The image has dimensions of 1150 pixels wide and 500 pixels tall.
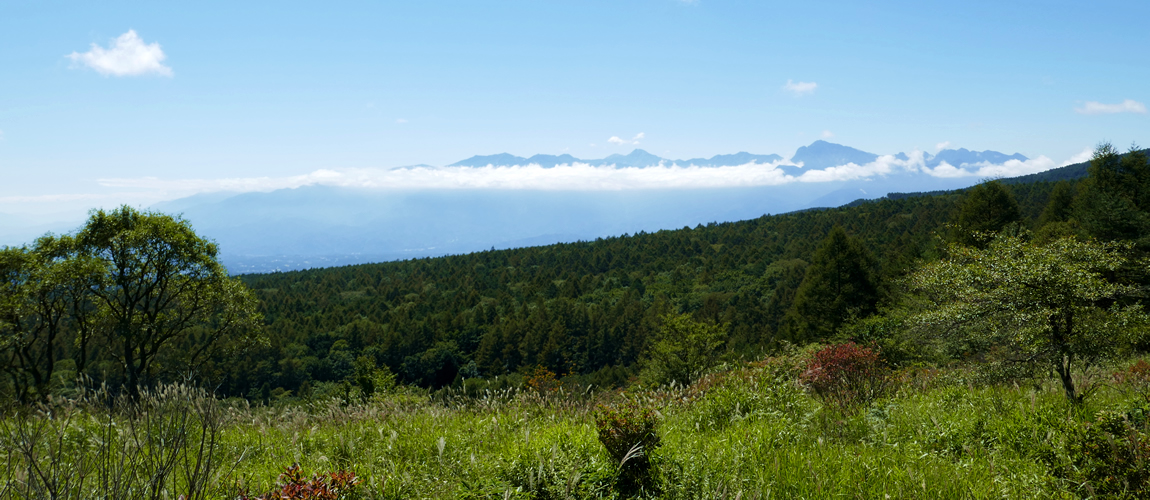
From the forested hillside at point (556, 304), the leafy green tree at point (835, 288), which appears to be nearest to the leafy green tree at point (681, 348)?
the leafy green tree at point (835, 288)

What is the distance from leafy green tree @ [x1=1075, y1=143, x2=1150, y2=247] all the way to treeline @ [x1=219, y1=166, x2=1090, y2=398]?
21.6 ft

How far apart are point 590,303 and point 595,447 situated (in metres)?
93.4

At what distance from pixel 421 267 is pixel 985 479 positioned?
131 meters

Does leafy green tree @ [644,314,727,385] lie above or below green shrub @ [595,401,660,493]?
below

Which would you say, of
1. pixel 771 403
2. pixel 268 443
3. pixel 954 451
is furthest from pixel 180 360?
pixel 954 451

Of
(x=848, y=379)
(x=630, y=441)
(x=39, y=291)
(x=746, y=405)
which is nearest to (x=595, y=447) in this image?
(x=630, y=441)

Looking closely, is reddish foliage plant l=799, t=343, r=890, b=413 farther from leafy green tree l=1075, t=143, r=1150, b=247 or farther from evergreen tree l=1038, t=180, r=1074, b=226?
evergreen tree l=1038, t=180, r=1074, b=226

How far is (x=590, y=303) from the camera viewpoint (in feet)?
321

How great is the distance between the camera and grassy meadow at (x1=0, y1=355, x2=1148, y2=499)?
343 cm

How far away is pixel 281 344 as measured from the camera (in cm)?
7544

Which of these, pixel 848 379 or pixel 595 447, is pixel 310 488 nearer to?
pixel 595 447

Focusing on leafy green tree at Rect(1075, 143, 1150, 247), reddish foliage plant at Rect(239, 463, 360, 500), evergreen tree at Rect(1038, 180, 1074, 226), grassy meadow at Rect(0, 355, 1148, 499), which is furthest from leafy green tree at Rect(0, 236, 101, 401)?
evergreen tree at Rect(1038, 180, 1074, 226)

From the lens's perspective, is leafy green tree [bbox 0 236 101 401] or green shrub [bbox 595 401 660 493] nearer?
green shrub [bbox 595 401 660 493]

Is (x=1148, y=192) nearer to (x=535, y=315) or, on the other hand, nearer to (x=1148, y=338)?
(x=1148, y=338)
